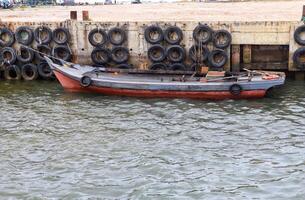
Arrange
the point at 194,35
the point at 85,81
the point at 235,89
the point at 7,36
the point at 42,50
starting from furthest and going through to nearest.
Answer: the point at 7,36 → the point at 42,50 → the point at 194,35 → the point at 85,81 → the point at 235,89

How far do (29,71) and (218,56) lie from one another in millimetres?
9803

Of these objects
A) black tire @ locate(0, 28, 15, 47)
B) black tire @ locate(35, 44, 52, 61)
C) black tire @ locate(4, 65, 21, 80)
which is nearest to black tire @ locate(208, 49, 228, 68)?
black tire @ locate(35, 44, 52, 61)

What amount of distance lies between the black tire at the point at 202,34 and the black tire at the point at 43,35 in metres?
7.53

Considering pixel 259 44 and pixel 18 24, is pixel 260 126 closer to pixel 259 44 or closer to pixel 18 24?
pixel 259 44

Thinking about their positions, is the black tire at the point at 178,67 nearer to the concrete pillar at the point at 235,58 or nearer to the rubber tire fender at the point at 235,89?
the concrete pillar at the point at 235,58

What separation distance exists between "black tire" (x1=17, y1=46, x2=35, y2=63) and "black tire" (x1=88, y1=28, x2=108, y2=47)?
324 centimetres

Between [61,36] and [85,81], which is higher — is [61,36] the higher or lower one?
the higher one

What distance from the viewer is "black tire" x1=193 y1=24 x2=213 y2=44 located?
875 inches

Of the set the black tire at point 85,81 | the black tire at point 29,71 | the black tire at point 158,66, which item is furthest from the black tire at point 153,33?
the black tire at point 29,71

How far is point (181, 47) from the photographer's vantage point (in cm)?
2259

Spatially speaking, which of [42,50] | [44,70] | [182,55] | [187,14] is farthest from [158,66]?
[187,14]

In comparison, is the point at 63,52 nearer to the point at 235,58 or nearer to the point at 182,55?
the point at 182,55

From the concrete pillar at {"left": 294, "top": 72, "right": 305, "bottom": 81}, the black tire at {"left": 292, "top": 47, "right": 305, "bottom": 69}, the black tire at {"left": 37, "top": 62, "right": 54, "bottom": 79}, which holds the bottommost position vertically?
the concrete pillar at {"left": 294, "top": 72, "right": 305, "bottom": 81}

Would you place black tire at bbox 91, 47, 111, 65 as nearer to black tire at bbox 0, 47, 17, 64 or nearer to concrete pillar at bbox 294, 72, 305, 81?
black tire at bbox 0, 47, 17, 64
